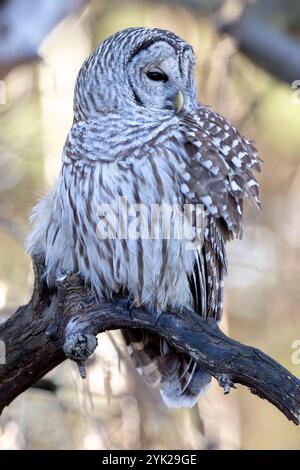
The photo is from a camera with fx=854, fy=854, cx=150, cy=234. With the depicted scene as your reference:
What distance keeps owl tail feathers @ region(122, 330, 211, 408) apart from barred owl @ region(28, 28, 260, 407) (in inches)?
11.9

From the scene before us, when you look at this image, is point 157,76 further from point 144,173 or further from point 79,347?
point 79,347

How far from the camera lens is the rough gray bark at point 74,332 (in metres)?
3.12

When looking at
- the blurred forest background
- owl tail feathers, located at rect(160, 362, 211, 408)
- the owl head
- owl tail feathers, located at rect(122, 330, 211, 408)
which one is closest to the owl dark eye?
the owl head

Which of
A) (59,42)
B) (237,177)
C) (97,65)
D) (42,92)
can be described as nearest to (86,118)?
(97,65)

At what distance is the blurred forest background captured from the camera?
5.27 m

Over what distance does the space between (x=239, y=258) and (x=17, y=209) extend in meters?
1.65

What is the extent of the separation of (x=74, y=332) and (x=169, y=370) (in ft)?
3.40

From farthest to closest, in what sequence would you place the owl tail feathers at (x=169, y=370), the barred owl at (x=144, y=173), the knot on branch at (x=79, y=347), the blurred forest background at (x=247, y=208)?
the blurred forest background at (x=247, y=208)
the owl tail feathers at (x=169, y=370)
the barred owl at (x=144, y=173)
the knot on branch at (x=79, y=347)

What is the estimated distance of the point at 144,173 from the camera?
366 centimetres

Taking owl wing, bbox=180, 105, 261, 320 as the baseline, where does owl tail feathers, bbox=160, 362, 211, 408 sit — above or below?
below

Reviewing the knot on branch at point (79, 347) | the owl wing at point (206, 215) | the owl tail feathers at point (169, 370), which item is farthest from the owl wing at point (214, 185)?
the knot on branch at point (79, 347)

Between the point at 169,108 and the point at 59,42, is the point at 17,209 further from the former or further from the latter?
the point at 169,108

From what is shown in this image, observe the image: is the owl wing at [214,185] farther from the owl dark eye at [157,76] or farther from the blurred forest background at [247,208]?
the blurred forest background at [247,208]

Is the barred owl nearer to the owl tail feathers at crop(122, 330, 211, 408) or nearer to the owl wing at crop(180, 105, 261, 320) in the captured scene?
the owl wing at crop(180, 105, 261, 320)
